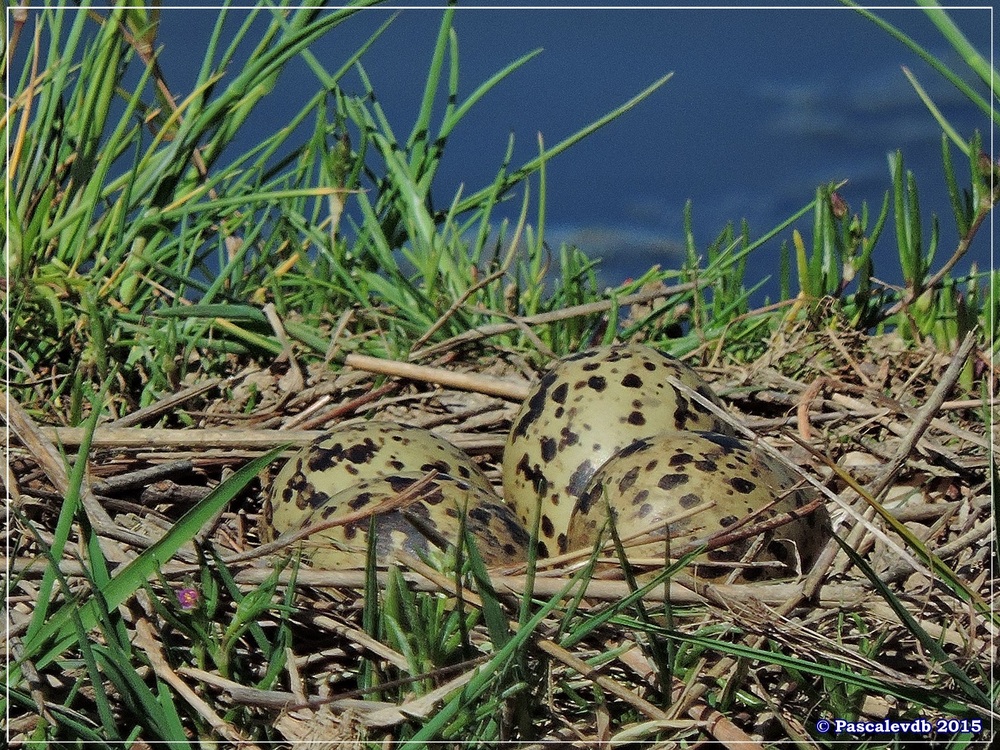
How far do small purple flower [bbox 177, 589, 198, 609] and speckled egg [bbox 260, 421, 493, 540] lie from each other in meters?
0.41

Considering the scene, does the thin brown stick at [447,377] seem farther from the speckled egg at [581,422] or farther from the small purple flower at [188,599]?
the small purple flower at [188,599]

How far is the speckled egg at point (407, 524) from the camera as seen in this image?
6.03 ft

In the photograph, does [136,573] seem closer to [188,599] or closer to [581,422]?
[188,599]

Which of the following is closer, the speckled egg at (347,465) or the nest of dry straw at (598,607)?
the nest of dry straw at (598,607)

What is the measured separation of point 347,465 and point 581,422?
44 cm

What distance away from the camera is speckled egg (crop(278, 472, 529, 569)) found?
184cm

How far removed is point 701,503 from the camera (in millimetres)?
1857

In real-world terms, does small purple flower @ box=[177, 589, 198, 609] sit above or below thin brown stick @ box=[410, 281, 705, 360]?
above

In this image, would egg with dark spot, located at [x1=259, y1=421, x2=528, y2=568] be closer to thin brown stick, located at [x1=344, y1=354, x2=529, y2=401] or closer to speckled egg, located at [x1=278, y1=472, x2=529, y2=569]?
speckled egg, located at [x1=278, y1=472, x2=529, y2=569]

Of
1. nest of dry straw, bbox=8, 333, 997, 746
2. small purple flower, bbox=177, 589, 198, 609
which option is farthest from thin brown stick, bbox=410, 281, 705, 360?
small purple flower, bbox=177, 589, 198, 609

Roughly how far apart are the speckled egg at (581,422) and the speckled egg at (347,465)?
0.10m

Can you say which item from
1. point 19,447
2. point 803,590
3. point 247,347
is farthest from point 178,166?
point 803,590

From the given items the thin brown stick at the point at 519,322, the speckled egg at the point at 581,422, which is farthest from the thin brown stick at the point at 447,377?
the speckled egg at the point at 581,422

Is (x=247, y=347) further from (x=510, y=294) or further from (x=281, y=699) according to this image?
(x=281, y=699)
